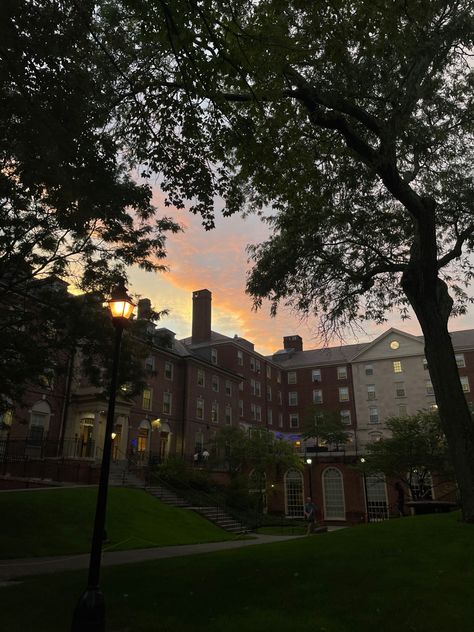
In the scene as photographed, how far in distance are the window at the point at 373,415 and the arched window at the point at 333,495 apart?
69.3ft

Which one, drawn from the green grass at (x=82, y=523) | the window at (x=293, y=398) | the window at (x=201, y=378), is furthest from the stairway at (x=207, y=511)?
the window at (x=293, y=398)

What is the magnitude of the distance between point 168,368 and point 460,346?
117 feet

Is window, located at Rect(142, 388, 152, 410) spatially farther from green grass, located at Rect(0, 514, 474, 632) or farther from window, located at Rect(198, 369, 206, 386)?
green grass, located at Rect(0, 514, 474, 632)

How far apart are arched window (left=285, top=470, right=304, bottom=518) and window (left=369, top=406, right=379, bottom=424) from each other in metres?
21.5

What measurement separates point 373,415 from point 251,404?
626 inches

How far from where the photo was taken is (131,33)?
34.2ft

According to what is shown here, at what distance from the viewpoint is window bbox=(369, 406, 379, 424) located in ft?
199

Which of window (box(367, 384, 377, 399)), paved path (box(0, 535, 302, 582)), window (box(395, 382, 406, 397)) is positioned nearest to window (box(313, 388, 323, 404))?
window (box(367, 384, 377, 399))

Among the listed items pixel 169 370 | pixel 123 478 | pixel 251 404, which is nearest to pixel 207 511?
pixel 123 478

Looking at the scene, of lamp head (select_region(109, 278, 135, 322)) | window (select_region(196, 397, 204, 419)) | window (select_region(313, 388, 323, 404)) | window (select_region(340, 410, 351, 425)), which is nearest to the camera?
lamp head (select_region(109, 278, 135, 322))

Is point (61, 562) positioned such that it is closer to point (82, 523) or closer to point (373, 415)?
point (82, 523)

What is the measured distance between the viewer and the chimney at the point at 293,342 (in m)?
73.0

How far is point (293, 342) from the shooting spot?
73.2m

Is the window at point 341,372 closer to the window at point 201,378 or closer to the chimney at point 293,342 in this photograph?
the chimney at point 293,342
